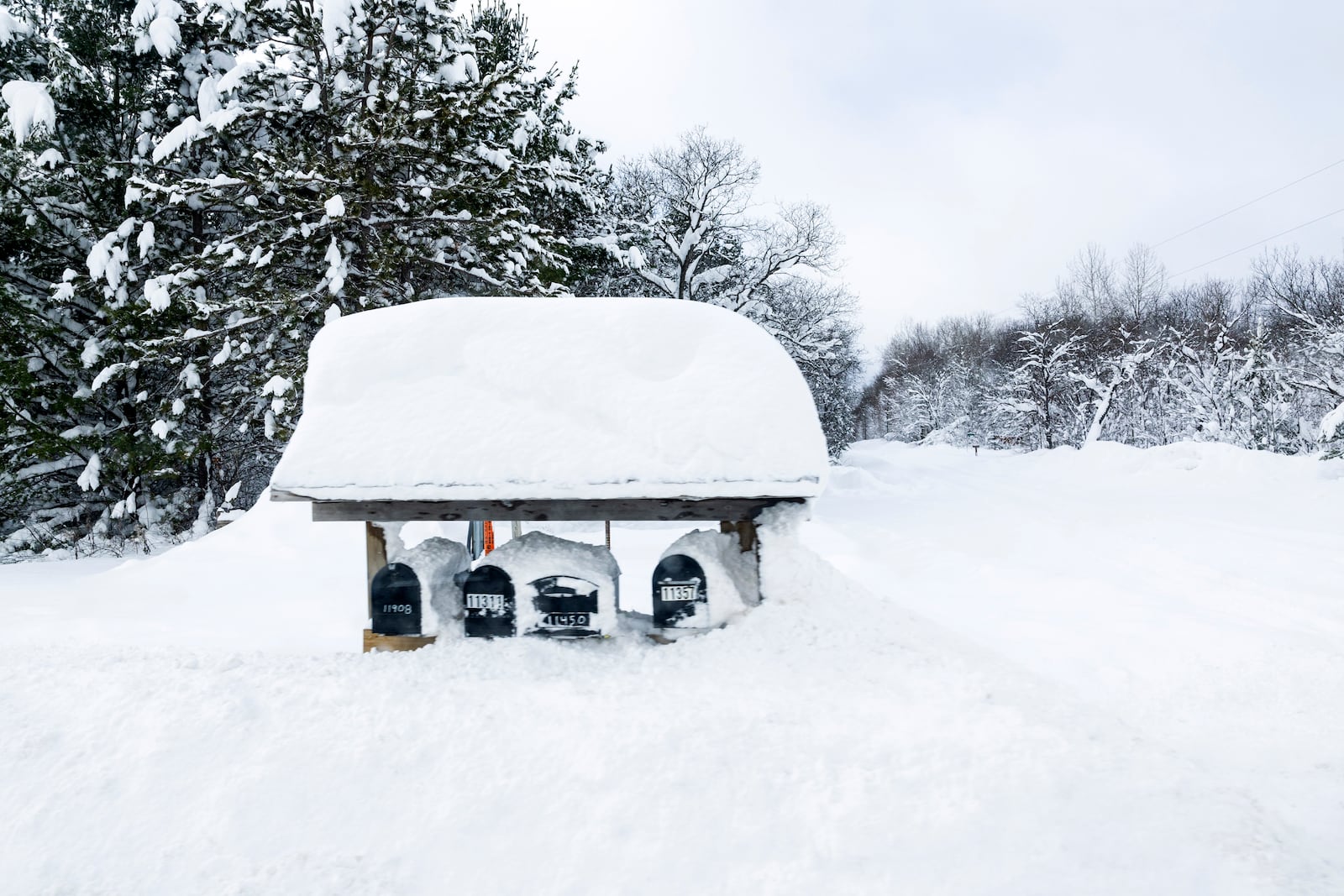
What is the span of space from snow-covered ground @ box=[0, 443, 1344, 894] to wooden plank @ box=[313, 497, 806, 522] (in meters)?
0.77

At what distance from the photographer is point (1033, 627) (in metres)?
6.46

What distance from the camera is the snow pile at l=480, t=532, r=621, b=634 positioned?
15.9 ft

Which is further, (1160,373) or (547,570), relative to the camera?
(1160,373)

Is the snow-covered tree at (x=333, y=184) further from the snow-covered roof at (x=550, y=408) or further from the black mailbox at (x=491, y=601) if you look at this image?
the black mailbox at (x=491, y=601)

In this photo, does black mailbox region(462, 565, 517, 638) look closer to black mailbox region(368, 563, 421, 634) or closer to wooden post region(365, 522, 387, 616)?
black mailbox region(368, 563, 421, 634)

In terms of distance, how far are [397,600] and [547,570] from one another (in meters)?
1.06

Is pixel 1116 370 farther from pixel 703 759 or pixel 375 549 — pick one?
pixel 703 759

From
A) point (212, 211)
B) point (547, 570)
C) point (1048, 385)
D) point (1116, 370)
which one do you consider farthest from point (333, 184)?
point (1048, 385)

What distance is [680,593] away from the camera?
193 inches

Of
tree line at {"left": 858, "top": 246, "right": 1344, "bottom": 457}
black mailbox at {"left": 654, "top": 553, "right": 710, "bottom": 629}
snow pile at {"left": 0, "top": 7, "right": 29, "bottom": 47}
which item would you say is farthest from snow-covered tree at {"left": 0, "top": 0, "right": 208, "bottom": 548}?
tree line at {"left": 858, "top": 246, "right": 1344, "bottom": 457}

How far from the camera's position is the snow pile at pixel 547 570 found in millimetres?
4852

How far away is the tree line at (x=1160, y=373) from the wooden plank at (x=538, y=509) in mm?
14923

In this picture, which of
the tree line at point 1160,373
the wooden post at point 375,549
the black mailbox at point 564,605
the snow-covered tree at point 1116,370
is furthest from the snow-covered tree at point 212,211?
the snow-covered tree at point 1116,370

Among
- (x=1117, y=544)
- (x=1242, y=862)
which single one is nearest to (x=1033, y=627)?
(x=1242, y=862)
